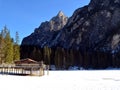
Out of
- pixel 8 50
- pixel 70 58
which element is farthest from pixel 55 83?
pixel 70 58

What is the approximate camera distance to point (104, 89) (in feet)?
75.5

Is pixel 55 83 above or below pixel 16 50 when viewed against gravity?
below

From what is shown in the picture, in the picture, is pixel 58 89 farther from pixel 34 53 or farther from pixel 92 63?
pixel 92 63

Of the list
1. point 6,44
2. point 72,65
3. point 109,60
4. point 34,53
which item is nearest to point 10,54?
point 6,44

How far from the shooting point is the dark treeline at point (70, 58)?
148 metres

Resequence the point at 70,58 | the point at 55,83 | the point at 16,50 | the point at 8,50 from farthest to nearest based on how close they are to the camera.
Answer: the point at 70,58 → the point at 16,50 → the point at 8,50 → the point at 55,83

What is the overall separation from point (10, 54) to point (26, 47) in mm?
87167

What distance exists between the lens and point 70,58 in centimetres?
15412

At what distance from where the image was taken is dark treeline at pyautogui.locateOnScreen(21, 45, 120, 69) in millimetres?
147825

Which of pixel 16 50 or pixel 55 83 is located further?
pixel 16 50

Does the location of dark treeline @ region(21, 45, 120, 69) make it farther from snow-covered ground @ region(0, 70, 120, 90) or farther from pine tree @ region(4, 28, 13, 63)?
snow-covered ground @ region(0, 70, 120, 90)

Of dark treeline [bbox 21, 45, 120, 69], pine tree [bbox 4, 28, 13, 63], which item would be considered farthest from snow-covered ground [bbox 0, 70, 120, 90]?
dark treeline [bbox 21, 45, 120, 69]

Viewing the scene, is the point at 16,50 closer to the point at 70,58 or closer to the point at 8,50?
the point at 8,50

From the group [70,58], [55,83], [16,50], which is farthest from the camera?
[70,58]
